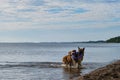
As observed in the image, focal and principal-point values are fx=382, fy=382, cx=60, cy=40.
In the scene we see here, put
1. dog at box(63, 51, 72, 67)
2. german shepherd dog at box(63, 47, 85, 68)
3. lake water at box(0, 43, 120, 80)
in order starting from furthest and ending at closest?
dog at box(63, 51, 72, 67) < german shepherd dog at box(63, 47, 85, 68) < lake water at box(0, 43, 120, 80)

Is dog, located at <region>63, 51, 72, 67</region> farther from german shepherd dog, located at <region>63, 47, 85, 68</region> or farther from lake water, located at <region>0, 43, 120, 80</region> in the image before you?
lake water, located at <region>0, 43, 120, 80</region>

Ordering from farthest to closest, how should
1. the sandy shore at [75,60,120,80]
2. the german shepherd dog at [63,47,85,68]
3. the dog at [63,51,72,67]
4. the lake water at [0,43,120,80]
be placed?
the dog at [63,51,72,67] → the german shepherd dog at [63,47,85,68] → the lake water at [0,43,120,80] → the sandy shore at [75,60,120,80]

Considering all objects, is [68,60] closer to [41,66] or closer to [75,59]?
[75,59]

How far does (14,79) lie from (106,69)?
29.0 feet

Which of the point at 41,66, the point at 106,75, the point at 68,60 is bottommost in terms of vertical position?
the point at 41,66

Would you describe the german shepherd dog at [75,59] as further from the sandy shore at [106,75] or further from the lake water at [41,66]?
the sandy shore at [106,75]

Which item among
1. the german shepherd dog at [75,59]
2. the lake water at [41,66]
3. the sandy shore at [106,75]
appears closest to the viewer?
the sandy shore at [106,75]

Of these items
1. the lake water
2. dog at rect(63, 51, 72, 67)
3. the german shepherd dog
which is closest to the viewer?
the lake water

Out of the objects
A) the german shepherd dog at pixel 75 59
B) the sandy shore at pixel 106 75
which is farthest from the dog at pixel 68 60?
the sandy shore at pixel 106 75

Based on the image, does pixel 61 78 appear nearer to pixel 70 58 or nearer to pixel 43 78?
pixel 43 78

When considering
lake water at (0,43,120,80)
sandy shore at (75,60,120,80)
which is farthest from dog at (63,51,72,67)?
sandy shore at (75,60,120,80)

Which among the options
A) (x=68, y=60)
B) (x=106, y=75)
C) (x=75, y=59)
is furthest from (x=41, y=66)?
(x=106, y=75)

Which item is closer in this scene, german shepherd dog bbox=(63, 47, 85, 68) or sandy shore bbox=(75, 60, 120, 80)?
sandy shore bbox=(75, 60, 120, 80)

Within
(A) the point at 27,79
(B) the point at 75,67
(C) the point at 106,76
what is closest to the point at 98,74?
(C) the point at 106,76
